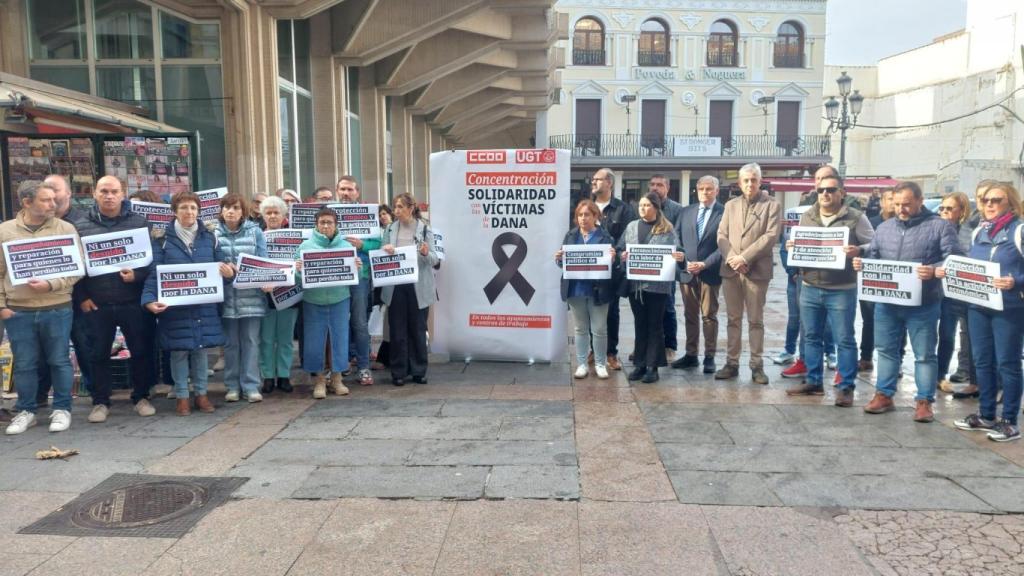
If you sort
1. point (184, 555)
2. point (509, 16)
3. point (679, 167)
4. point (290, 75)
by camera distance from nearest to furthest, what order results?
point (184, 555) → point (290, 75) → point (509, 16) → point (679, 167)

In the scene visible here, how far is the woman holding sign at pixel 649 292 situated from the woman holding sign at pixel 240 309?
3.49 m

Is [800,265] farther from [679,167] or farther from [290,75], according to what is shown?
[679,167]

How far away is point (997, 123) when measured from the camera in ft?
135

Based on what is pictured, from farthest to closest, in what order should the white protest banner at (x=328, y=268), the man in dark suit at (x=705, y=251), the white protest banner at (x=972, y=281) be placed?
the man in dark suit at (x=705, y=251)
the white protest banner at (x=328, y=268)
the white protest banner at (x=972, y=281)

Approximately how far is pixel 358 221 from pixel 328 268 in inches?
37.2

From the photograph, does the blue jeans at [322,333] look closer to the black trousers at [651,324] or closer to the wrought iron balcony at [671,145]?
the black trousers at [651,324]

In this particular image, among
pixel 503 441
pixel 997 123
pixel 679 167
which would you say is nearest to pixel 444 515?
pixel 503 441

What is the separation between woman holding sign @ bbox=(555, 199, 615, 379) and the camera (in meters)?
7.50

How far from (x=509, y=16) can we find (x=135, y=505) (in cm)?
1708

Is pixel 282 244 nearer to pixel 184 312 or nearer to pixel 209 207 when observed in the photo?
pixel 184 312

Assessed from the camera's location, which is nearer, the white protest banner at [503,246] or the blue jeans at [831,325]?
the blue jeans at [831,325]

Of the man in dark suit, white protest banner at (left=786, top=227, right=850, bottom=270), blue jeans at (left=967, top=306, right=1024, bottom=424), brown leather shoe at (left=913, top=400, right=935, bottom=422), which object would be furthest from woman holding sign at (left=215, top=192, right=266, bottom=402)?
blue jeans at (left=967, top=306, right=1024, bottom=424)

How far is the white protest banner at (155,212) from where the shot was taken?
7.02 meters

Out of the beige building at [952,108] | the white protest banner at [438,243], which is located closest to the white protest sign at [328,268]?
the white protest banner at [438,243]
